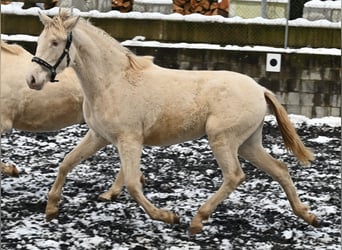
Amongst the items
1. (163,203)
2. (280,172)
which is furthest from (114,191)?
(280,172)

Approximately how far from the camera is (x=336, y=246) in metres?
6.34

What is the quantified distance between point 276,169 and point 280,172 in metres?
0.04

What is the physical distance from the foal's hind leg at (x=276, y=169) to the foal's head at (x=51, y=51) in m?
1.67

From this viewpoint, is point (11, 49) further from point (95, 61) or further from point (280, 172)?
point (280, 172)

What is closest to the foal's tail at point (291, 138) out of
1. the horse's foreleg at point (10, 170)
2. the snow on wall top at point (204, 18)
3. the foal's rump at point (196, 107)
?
the foal's rump at point (196, 107)

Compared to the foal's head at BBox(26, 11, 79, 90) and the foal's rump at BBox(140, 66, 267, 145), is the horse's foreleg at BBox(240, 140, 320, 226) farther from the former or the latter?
the foal's head at BBox(26, 11, 79, 90)

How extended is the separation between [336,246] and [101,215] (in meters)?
1.93

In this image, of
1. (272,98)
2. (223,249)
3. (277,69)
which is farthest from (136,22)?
(223,249)

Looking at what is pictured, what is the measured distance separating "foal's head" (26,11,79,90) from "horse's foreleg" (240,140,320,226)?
66.4 inches

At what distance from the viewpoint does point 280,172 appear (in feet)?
22.4

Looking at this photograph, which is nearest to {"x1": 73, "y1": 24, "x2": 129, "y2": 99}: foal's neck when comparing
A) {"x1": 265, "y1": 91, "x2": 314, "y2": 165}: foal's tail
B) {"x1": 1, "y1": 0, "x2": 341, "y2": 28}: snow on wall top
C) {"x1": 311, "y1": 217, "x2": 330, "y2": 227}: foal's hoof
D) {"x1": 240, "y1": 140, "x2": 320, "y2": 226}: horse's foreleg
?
{"x1": 240, "y1": 140, "x2": 320, "y2": 226}: horse's foreleg

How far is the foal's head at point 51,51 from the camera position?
241 inches

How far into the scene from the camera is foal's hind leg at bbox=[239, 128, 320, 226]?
6.81 m

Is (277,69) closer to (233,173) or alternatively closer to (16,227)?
(233,173)
